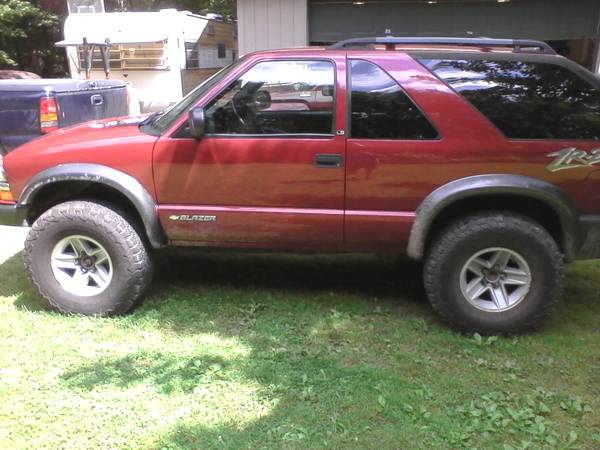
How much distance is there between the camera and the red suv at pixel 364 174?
3611 mm

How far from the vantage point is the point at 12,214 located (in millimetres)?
3986

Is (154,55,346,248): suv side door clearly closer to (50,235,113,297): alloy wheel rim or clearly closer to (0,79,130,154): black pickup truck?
(50,235,113,297): alloy wheel rim

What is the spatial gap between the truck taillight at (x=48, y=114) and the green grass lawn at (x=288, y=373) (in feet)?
8.06

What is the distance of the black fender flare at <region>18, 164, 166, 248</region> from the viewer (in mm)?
3799

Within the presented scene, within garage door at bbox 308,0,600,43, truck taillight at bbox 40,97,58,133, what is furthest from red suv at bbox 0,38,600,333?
garage door at bbox 308,0,600,43

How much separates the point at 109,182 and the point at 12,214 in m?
0.80

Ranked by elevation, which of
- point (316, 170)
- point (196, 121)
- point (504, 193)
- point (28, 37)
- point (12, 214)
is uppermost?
point (28, 37)

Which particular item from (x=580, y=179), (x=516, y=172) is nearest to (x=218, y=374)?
(x=516, y=172)

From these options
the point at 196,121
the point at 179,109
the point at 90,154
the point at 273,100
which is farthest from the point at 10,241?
the point at 273,100

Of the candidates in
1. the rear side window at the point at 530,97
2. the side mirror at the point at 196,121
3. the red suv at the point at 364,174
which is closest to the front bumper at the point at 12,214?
the red suv at the point at 364,174

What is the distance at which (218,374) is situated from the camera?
10.7 feet

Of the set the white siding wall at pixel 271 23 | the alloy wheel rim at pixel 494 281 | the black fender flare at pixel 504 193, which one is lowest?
the alloy wheel rim at pixel 494 281

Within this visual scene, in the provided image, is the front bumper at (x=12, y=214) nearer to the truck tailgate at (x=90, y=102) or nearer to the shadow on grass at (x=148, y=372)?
the shadow on grass at (x=148, y=372)

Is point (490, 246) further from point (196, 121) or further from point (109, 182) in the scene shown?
point (109, 182)
